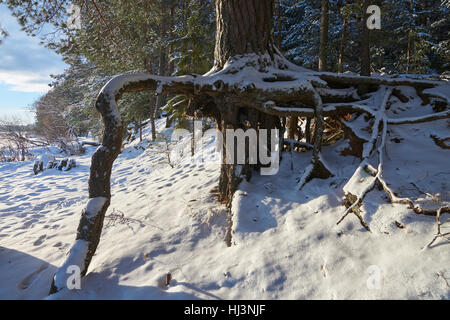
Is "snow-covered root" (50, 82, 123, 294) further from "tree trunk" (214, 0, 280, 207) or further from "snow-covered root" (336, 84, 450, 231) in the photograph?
"snow-covered root" (336, 84, 450, 231)

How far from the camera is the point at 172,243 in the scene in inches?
121

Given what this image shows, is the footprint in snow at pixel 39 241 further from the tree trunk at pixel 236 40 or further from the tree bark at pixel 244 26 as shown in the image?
the tree bark at pixel 244 26

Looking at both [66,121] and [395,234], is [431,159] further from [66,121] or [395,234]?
[66,121]

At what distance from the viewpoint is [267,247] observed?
8.34 ft

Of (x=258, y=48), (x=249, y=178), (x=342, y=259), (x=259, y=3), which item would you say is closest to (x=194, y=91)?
(x=258, y=48)

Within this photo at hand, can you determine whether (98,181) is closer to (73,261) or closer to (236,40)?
(73,261)

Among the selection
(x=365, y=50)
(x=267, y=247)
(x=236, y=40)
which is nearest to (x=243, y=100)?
(x=236, y=40)

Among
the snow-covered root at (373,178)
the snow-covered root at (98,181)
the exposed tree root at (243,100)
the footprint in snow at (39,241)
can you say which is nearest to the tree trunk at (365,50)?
the exposed tree root at (243,100)

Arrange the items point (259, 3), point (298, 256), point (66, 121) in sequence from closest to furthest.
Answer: point (298, 256) → point (259, 3) → point (66, 121)

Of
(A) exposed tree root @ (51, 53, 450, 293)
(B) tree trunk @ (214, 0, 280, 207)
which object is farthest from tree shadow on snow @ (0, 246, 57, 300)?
(B) tree trunk @ (214, 0, 280, 207)

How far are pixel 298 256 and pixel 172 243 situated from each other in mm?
1671

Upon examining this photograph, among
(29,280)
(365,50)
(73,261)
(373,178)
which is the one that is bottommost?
(29,280)

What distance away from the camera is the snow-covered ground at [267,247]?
1.94 m

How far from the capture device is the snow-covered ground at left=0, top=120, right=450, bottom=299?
194 centimetres
